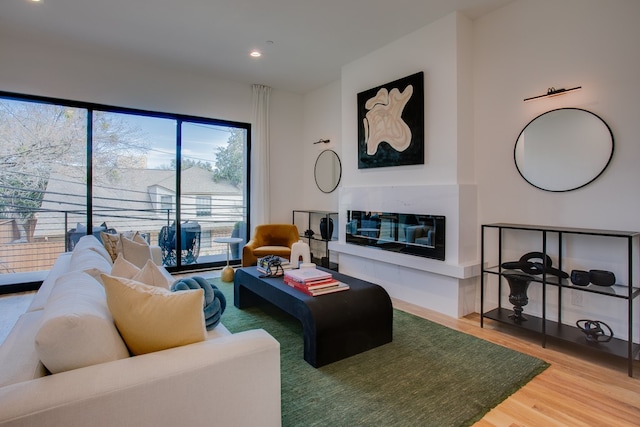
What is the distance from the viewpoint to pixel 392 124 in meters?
3.95

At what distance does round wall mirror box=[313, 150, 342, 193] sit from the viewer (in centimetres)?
525

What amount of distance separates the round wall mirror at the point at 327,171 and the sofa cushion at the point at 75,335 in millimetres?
4154

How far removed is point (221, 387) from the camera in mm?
1257

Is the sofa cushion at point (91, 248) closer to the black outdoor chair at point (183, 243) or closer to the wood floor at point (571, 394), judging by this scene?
the black outdoor chair at point (183, 243)

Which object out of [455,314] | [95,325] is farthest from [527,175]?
[95,325]

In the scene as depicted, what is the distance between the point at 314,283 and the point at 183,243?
3.19 m

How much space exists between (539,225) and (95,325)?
3192 mm

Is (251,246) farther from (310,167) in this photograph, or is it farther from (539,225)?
(539,225)

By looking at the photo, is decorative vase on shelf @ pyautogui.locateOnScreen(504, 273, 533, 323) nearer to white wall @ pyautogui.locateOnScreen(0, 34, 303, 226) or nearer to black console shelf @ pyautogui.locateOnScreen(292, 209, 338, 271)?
black console shelf @ pyautogui.locateOnScreen(292, 209, 338, 271)

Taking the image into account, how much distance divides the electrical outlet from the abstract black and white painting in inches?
69.2

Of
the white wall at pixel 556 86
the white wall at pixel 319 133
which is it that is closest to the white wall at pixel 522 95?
the white wall at pixel 556 86

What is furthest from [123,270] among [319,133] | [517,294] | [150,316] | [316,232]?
[319,133]

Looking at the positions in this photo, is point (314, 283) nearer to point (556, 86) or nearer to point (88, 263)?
point (88, 263)

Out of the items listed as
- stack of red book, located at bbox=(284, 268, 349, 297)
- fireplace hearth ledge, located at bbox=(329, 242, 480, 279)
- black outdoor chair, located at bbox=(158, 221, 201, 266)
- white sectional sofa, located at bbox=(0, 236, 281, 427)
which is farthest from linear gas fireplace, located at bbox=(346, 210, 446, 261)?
white sectional sofa, located at bbox=(0, 236, 281, 427)
